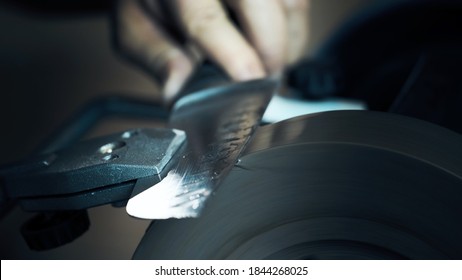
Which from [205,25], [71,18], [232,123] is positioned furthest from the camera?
[71,18]

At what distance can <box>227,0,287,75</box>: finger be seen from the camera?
69 cm

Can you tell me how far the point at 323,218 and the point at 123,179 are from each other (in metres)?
0.13

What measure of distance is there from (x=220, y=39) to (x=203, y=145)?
0.92ft

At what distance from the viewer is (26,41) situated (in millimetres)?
1650

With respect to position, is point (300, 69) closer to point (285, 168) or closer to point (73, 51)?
point (285, 168)

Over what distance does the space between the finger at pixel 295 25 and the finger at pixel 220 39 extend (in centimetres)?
14

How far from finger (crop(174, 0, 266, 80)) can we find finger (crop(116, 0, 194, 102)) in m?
0.09

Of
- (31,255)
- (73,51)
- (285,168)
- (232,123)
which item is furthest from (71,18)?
(285,168)

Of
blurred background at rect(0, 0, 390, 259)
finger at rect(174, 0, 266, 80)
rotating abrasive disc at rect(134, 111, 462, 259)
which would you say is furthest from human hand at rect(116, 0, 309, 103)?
blurred background at rect(0, 0, 390, 259)

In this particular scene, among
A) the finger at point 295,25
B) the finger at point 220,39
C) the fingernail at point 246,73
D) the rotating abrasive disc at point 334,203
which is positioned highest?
the finger at point 295,25

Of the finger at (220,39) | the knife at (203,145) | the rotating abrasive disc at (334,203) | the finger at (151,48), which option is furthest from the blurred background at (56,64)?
the rotating abrasive disc at (334,203)

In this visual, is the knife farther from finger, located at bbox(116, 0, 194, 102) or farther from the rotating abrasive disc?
finger, located at bbox(116, 0, 194, 102)

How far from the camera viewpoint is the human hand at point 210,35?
2.20 feet

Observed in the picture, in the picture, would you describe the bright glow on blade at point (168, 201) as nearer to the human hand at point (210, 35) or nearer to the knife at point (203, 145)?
the knife at point (203, 145)
